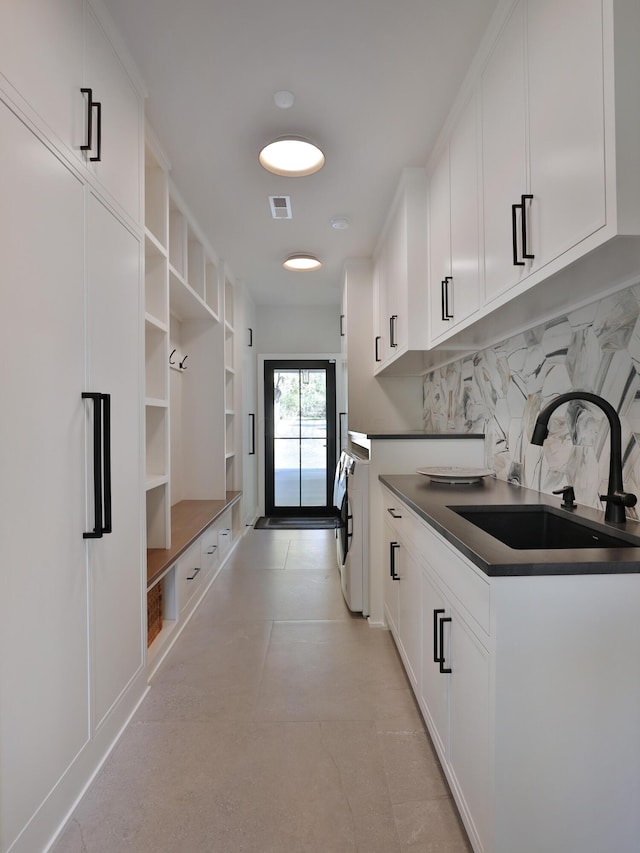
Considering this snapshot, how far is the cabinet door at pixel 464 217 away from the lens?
73.2 inches

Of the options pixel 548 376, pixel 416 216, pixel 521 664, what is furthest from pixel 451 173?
pixel 521 664

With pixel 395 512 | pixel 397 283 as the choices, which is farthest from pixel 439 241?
pixel 395 512

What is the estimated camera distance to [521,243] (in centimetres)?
142

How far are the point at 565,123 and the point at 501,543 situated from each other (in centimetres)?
106

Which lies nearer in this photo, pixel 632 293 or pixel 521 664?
pixel 521 664

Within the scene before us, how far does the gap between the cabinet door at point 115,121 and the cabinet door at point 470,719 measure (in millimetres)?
1881

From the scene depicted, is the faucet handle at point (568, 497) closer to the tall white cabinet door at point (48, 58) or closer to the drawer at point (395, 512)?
the drawer at point (395, 512)

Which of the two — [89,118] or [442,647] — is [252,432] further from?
[442,647]

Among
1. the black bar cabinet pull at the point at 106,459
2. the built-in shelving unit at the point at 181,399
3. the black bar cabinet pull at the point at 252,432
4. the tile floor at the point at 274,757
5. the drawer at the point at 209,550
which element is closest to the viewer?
the tile floor at the point at 274,757

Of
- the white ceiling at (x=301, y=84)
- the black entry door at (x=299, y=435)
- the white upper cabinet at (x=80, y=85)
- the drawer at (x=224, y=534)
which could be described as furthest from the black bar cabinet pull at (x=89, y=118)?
the black entry door at (x=299, y=435)

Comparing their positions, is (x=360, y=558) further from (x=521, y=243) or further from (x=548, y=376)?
(x=521, y=243)

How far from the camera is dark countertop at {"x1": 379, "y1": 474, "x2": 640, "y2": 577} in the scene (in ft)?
3.41

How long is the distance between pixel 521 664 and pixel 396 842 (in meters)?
0.72

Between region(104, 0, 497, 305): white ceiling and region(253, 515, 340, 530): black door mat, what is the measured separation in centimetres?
321
